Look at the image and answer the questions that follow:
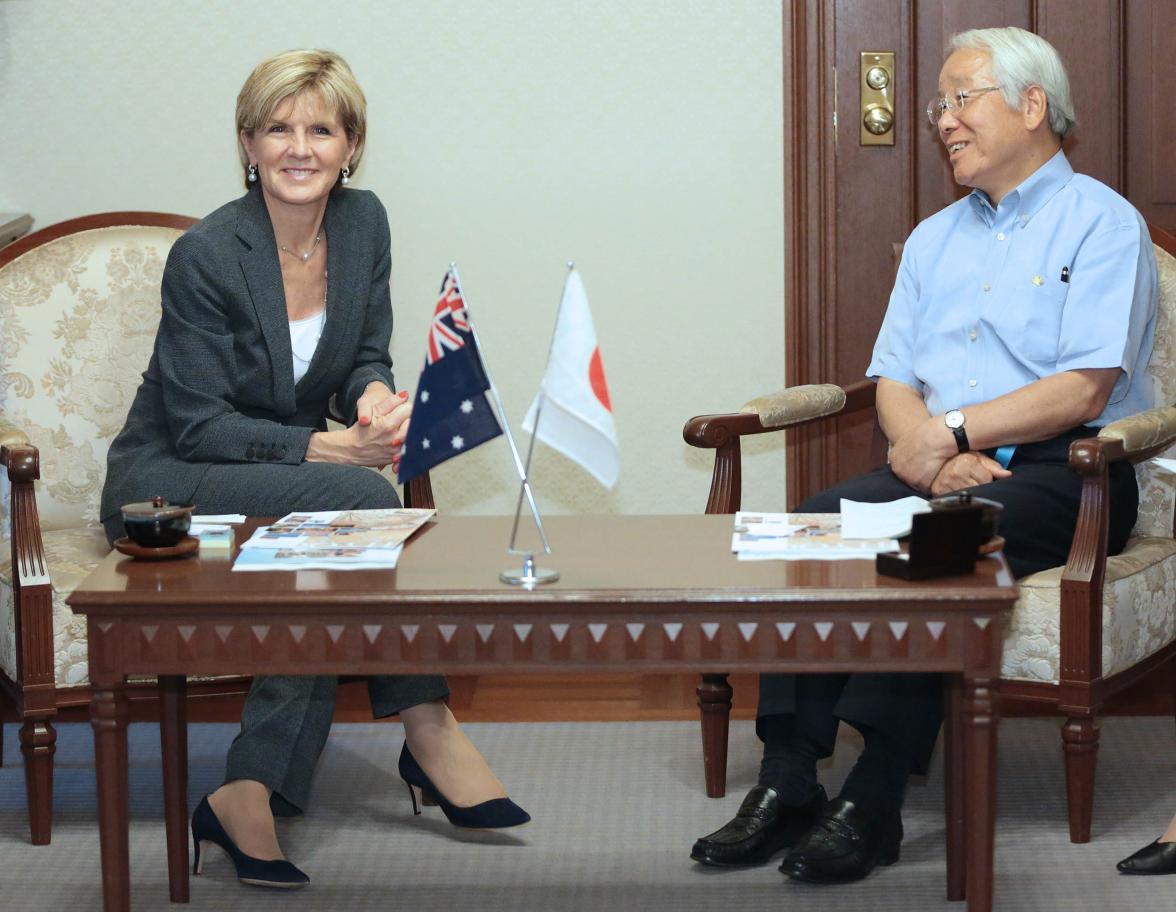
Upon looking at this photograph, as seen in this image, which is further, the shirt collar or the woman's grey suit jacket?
the shirt collar

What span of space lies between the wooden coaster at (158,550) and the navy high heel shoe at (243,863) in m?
0.55

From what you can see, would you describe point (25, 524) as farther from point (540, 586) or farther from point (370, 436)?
point (540, 586)

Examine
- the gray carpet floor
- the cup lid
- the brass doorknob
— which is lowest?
the gray carpet floor

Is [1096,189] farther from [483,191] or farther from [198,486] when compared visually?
[198,486]

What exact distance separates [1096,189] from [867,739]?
1.14 meters

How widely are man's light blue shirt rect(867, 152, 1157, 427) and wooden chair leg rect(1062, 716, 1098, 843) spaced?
60cm

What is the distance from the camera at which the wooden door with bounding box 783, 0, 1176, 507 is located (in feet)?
11.4

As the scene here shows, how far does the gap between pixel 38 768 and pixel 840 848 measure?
4.41 feet

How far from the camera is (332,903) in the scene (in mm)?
2365

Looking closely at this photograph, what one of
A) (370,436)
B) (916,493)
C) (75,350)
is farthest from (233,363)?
(916,493)

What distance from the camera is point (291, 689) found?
2.52 meters

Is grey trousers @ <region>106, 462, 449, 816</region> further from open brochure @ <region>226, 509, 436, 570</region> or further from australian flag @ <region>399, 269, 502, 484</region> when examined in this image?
australian flag @ <region>399, 269, 502, 484</region>

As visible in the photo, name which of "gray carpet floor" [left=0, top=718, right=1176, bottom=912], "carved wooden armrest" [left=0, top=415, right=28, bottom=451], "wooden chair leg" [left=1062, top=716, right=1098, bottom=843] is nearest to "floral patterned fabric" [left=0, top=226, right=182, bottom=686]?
"carved wooden armrest" [left=0, top=415, right=28, bottom=451]

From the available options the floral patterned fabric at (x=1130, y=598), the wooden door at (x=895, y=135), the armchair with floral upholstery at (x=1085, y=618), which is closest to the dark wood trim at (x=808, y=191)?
the wooden door at (x=895, y=135)
